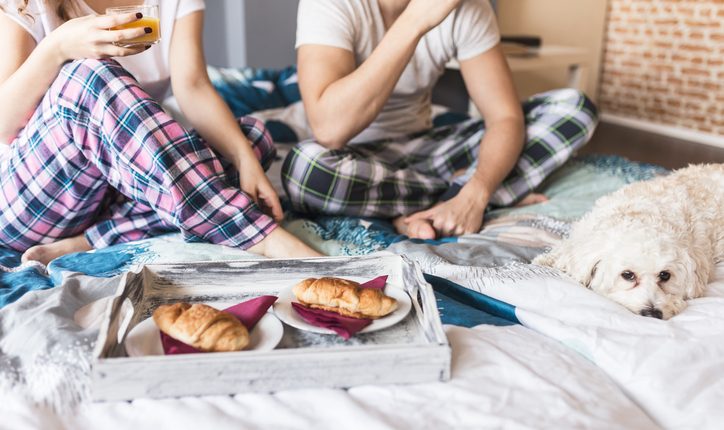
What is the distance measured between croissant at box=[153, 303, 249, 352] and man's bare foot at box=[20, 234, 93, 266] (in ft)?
1.94

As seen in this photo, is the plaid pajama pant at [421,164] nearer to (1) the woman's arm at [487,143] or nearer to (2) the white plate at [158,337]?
(1) the woman's arm at [487,143]

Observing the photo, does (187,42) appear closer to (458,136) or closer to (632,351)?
(458,136)

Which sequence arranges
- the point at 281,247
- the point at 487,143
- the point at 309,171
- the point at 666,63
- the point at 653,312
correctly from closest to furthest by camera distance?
the point at 653,312 → the point at 281,247 → the point at 309,171 → the point at 487,143 → the point at 666,63

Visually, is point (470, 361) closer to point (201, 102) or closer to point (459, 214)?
point (459, 214)

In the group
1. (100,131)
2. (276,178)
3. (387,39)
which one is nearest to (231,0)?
(276,178)

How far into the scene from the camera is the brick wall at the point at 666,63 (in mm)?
3727

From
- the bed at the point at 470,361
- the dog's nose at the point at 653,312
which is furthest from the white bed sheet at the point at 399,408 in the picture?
the dog's nose at the point at 653,312

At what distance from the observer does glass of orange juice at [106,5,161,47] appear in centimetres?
110

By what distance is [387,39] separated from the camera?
141 centimetres

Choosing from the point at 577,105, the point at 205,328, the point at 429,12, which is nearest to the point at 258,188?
the point at 429,12

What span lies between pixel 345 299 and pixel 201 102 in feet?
2.37

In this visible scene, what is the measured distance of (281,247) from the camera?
3.99ft

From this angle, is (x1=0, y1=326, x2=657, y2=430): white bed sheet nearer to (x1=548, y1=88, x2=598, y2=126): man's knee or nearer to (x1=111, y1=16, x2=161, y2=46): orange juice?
(x1=111, y1=16, x2=161, y2=46): orange juice

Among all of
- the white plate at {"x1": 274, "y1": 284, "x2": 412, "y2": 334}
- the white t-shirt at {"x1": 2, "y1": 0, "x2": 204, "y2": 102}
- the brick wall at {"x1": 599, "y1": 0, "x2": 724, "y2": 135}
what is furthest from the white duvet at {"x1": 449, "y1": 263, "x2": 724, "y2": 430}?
the brick wall at {"x1": 599, "y1": 0, "x2": 724, "y2": 135}
